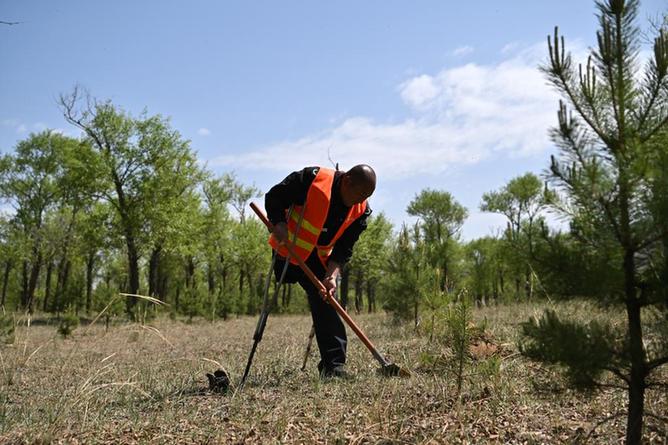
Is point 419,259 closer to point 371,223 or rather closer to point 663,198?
point 663,198

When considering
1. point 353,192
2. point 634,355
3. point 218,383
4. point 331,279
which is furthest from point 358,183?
point 634,355

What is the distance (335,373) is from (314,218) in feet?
4.42

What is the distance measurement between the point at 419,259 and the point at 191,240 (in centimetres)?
1787

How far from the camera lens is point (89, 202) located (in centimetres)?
2228

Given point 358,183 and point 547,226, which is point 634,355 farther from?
point 358,183

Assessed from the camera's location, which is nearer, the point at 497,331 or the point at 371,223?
the point at 497,331

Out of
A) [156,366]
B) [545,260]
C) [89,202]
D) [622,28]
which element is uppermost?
[89,202]

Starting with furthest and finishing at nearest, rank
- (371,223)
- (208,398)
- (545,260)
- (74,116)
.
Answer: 1. (371,223)
2. (74,116)
3. (208,398)
4. (545,260)

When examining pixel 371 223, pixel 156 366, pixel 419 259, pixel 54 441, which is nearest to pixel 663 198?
pixel 54 441

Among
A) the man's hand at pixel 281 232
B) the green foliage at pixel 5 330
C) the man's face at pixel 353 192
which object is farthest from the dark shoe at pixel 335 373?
the green foliage at pixel 5 330

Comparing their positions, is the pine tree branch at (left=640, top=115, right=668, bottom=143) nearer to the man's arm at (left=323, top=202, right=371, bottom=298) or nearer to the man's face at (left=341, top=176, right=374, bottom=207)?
the man's face at (left=341, top=176, right=374, bottom=207)

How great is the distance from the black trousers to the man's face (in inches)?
31.7

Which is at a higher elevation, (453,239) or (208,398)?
(453,239)

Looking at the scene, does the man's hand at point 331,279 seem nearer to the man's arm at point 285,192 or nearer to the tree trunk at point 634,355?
the man's arm at point 285,192
